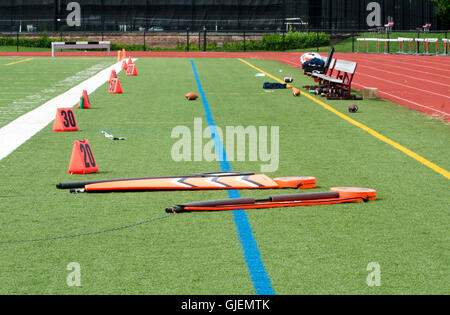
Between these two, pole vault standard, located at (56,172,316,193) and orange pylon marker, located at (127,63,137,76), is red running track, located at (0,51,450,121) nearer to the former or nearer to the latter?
pole vault standard, located at (56,172,316,193)

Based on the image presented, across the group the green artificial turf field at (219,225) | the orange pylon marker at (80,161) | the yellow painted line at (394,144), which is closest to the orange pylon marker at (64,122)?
the green artificial turf field at (219,225)

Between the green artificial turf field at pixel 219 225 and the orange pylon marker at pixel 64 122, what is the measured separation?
0.64ft

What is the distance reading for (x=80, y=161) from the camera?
9.48 metres

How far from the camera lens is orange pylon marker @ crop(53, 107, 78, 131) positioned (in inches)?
523

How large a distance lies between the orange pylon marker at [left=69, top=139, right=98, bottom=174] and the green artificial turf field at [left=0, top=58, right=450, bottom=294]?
0.47 feet

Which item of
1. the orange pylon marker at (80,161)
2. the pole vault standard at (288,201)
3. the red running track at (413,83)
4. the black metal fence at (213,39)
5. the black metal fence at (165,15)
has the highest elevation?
the black metal fence at (165,15)

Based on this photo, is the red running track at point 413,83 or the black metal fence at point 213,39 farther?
the black metal fence at point 213,39

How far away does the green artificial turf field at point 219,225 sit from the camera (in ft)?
17.8

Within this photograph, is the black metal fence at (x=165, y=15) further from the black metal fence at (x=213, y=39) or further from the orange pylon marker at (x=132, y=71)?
the orange pylon marker at (x=132, y=71)

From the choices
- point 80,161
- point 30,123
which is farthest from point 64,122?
point 80,161

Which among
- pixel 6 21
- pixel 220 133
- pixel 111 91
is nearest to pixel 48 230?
pixel 220 133

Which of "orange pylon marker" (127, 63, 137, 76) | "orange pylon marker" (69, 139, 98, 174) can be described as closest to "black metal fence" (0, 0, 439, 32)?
"orange pylon marker" (127, 63, 137, 76)
